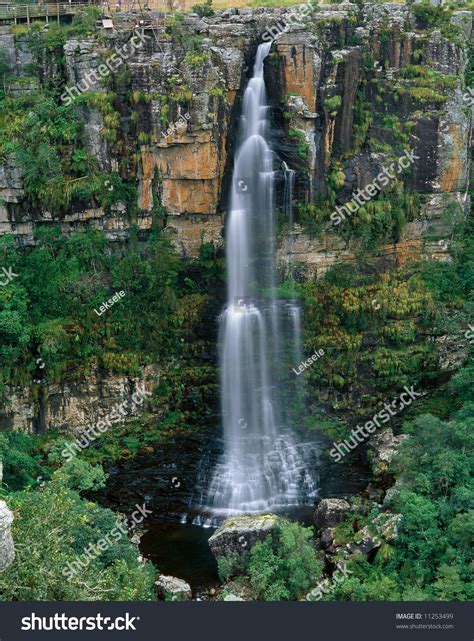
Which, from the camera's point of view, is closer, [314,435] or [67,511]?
[67,511]

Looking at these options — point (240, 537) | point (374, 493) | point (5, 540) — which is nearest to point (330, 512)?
point (374, 493)

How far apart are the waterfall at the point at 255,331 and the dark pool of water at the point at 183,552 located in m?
2.28

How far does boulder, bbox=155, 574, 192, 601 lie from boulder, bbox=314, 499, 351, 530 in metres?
3.95

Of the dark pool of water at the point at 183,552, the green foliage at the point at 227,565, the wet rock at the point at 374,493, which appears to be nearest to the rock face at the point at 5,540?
the green foliage at the point at 227,565

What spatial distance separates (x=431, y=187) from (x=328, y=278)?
4287 mm

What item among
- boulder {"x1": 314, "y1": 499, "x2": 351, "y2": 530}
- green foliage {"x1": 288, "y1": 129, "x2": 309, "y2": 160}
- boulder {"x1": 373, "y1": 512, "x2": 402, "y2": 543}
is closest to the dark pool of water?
boulder {"x1": 314, "y1": 499, "x2": 351, "y2": 530}

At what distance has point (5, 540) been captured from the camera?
14.2 m

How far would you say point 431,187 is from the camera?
83.0 ft

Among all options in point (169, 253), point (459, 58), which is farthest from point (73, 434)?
point (459, 58)

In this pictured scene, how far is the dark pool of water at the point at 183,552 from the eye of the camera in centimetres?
1995

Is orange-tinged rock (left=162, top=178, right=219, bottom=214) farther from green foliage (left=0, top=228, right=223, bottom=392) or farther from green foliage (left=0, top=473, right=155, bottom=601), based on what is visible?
green foliage (left=0, top=473, right=155, bottom=601)

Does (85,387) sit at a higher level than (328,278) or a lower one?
lower

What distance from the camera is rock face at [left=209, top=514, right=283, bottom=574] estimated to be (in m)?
19.3

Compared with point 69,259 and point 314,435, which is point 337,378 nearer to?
point 314,435
